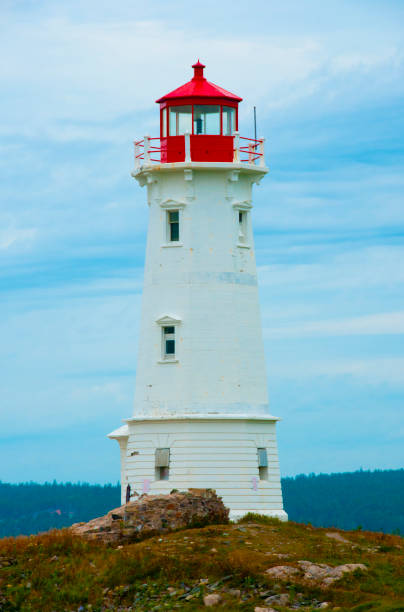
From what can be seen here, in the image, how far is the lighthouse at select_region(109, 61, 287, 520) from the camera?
39.6 metres

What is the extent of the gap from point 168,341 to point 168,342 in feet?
0.11

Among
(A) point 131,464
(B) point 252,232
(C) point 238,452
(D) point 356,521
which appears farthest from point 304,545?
(D) point 356,521

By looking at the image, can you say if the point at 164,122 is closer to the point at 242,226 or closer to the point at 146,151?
the point at 146,151

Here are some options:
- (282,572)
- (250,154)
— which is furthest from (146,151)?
(282,572)

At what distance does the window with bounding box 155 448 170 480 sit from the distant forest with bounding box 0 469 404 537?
247 feet

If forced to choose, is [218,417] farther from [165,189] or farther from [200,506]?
[165,189]

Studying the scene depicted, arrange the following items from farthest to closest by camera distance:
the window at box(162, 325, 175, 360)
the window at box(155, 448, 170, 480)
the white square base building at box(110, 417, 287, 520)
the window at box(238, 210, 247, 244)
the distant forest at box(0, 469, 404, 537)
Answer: the distant forest at box(0, 469, 404, 537) → the window at box(238, 210, 247, 244) → the window at box(162, 325, 175, 360) → the window at box(155, 448, 170, 480) → the white square base building at box(110, 417, 287, 520)

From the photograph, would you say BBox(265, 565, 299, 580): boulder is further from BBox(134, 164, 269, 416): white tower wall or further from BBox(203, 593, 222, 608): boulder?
BBox(134, 164, 269, 416): white tower wall

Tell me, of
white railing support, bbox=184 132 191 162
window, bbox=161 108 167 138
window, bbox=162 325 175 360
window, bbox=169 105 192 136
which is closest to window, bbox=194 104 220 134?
window, bbox=169 105 192 136

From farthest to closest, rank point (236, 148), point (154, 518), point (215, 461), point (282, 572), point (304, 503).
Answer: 1. point (304, 503)
2. point (236, 148)
3. point (215, 461)
4. point (154, 518)
5. point (282, 572)

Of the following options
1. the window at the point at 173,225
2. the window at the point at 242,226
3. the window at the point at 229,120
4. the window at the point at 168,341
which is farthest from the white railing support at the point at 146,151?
the window at the point at 168,341

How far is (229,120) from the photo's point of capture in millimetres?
42062

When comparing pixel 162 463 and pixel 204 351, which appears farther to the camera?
pixel 204 351

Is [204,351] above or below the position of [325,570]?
above
